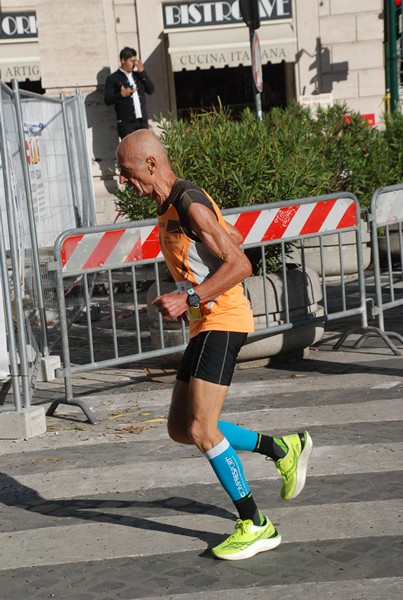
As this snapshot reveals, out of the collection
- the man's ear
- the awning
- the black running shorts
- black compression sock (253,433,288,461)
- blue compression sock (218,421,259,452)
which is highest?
the awning

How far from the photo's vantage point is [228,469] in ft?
16.2

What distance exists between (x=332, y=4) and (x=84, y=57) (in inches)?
213

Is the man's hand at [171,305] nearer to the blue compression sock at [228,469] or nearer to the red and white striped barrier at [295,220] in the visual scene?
the blue compression sock at [228,469]

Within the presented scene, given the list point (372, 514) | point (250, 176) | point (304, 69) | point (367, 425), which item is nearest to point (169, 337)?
point (250, 176)

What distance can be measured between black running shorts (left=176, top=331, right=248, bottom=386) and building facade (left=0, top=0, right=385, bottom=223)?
47.2 feet

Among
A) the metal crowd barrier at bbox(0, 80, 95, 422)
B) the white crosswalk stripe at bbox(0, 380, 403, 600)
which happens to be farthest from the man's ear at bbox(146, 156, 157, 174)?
the metal crowd barrier at bbox(0, 80, 95, 422)

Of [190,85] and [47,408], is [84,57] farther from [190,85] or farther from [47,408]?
[47,408]

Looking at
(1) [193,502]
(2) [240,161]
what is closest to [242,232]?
(2) [240,161]

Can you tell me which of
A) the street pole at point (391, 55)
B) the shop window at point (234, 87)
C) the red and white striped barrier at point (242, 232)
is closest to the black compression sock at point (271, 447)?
the red and white striped barrier at point (242, 232)

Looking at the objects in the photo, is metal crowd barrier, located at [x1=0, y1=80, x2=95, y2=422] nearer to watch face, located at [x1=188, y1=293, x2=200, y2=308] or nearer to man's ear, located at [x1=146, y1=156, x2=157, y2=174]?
man's ear, located at [x1=146, y1=156, x2=157, y2=174]

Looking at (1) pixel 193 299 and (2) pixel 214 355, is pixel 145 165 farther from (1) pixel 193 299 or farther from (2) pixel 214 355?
(2) pixel 214 355

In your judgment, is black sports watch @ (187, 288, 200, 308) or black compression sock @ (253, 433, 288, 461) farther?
black compression sock @ (253, 433, 288, 461)

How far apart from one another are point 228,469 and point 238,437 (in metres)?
0.26

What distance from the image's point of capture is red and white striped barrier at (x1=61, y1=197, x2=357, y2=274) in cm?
797
